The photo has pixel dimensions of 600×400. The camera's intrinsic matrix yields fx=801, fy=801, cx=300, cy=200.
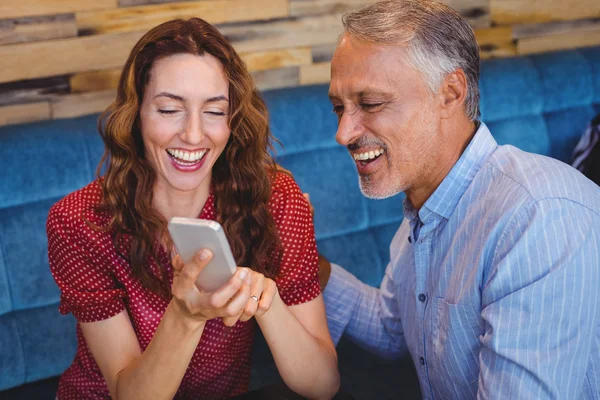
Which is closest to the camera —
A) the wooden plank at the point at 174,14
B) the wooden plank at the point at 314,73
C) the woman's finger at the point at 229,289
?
the woman's finger at the point at 229,289

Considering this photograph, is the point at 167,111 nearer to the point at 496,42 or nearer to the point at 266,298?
the point at 266,298

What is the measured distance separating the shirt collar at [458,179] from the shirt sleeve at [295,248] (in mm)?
279

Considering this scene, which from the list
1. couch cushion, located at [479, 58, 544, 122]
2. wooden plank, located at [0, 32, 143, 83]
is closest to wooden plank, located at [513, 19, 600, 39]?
couch cushion, located at [479, 58, 544, 122]

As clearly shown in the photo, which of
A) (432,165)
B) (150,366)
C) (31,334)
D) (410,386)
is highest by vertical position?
(432,165)

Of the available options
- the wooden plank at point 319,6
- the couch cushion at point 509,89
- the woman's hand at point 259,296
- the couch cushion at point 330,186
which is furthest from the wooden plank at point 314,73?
the woman's hand at point 259,296

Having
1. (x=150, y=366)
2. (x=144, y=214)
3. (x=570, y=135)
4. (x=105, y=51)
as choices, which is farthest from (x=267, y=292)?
(x=570, y=135)

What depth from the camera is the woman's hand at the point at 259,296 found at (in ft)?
4.13

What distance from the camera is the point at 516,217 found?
51.3 inches

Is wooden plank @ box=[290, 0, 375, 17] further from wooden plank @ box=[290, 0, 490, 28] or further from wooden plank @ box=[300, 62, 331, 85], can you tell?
wooden plank @ box=[300, 62, 331, 85]

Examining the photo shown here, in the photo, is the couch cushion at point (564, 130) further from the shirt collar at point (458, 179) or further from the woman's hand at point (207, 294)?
the woman's hand at point (207, 294)

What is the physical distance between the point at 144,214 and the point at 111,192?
0.25 ft

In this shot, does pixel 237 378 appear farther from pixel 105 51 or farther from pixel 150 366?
pixel 105 51

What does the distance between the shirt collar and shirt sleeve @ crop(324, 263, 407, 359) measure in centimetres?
35

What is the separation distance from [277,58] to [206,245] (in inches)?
58.0
